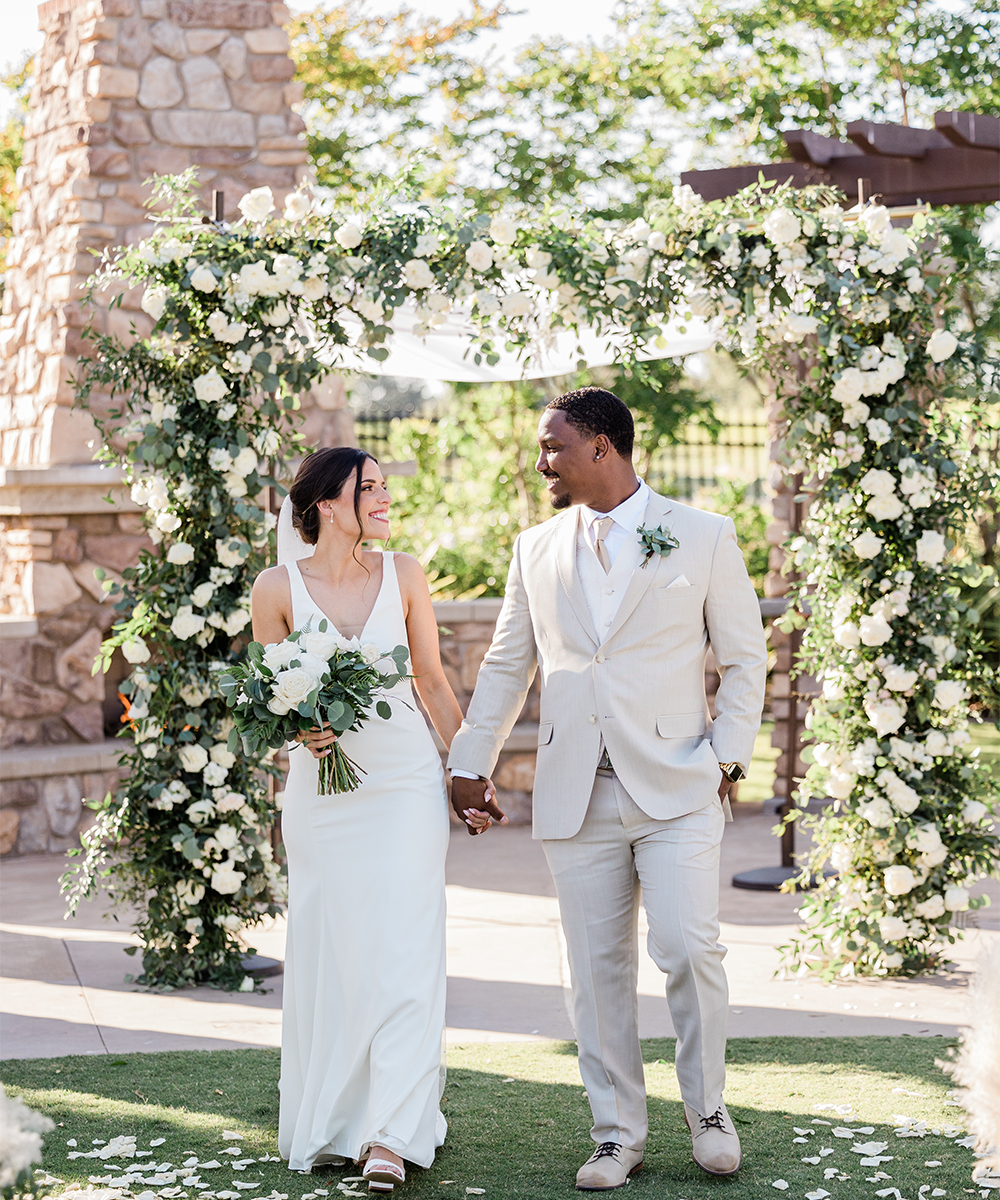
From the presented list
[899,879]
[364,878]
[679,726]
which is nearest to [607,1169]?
[364,878]

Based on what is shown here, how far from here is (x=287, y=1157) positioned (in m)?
3.99

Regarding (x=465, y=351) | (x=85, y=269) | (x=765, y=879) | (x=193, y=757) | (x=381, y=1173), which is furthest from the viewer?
(x=85, y=269)

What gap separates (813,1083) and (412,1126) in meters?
1.51

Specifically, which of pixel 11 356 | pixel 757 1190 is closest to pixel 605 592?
pixel 757 1190

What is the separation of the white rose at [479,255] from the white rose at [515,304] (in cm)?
15

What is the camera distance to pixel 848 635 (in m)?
5.76

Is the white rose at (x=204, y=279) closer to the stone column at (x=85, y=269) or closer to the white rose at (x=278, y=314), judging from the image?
the white rose at (x=278, y=314)

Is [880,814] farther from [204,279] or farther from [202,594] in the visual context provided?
[204,279]

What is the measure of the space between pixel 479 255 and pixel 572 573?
A: 2.00 m

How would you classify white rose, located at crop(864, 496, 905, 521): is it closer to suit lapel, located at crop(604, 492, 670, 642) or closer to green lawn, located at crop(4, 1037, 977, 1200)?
green lawn, located at crop(4, 1037, 977, 1200)

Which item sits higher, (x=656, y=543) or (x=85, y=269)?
(x=85, y=269)

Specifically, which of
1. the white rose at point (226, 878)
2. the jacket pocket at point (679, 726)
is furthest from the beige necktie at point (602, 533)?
the white rose at point (226, 878)

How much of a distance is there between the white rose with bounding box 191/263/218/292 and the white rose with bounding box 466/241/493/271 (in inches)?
38.2

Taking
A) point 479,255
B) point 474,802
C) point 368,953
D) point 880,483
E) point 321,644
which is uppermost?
point 479,255
